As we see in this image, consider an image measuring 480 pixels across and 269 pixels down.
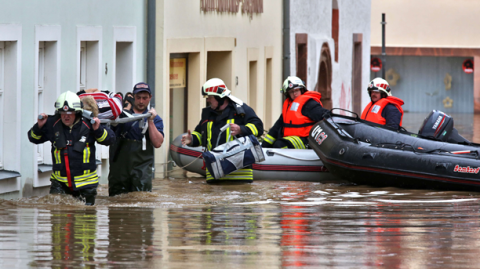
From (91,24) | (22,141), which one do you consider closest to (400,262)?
A: (22,141)

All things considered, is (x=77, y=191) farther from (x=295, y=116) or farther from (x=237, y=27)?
(x=237, y=27)

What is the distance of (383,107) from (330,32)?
1112cm

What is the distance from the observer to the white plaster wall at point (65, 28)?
918cm

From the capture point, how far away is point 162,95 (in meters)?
12.9

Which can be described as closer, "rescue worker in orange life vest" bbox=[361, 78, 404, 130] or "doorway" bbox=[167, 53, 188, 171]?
"rescue worker in orange life vest" bbox=[361, 78, 404, 130]

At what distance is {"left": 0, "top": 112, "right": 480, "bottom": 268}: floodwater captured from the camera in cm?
519

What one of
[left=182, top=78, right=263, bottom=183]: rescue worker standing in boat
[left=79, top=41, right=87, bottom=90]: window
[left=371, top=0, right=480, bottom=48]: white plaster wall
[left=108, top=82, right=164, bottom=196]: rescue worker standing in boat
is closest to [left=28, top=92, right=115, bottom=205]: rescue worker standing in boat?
[left=108, top=82, right=164, bottom=196]: rescue worker standing in boat

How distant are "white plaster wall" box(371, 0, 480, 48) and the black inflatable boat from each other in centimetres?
2331

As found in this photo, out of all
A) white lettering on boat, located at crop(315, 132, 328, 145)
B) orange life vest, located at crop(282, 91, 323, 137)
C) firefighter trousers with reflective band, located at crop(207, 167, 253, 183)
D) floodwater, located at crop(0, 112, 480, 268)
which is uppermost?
orange life vest, located at crop(282, 91, 323, 137)

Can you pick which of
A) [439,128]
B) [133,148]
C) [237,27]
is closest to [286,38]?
[237,27]

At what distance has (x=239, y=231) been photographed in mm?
6445

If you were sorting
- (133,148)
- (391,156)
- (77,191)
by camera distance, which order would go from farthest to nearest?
(391,156) < (133,148) < (77,191)

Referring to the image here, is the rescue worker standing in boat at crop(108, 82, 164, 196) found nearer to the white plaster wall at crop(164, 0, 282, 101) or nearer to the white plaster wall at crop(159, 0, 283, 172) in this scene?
the white plaster wall at crop(159, 0, 283, 172)

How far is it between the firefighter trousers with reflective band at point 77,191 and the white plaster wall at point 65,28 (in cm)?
155
